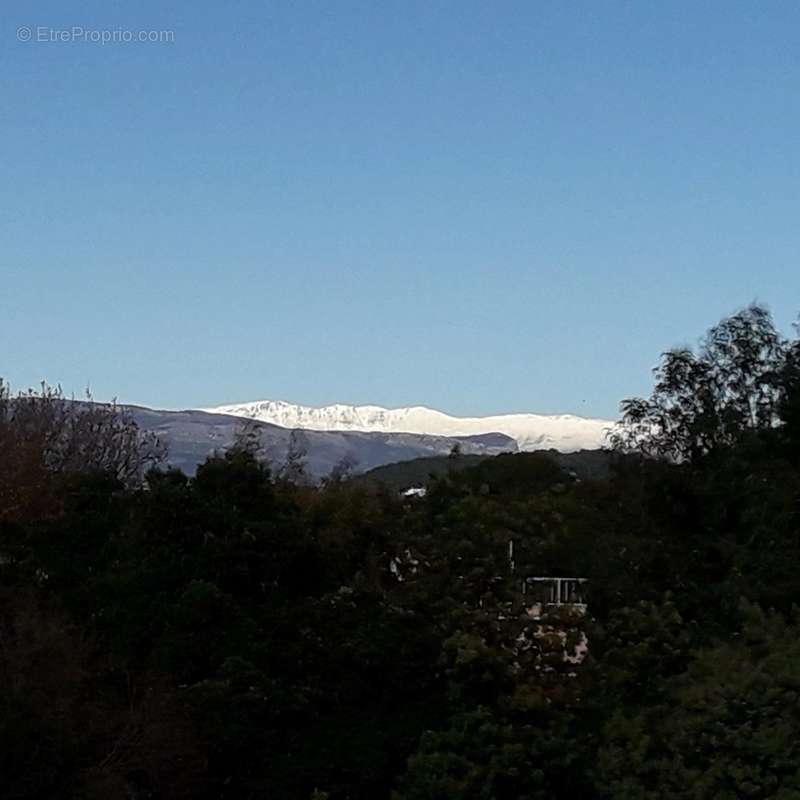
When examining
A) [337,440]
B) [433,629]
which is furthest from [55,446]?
[337,440]

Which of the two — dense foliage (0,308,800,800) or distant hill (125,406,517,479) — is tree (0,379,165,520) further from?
distant hill (125,406,517,479)

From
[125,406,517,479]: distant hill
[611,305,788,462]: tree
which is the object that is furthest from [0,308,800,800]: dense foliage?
[125,406,517,479]: distant hill

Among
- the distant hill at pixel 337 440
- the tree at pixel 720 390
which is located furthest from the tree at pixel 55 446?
the distant hill at pixel 337 440

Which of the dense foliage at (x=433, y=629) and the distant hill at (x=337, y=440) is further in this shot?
the distant hill at (x=337, y=440)

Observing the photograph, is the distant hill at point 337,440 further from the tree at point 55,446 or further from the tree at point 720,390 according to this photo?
the tree at point 720,390

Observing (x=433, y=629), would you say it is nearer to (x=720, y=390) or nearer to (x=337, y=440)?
(x=720, y=390)

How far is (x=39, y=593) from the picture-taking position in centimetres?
1842

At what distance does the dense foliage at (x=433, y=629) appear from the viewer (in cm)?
1362

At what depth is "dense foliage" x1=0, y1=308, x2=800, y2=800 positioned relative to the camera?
44.7 ft

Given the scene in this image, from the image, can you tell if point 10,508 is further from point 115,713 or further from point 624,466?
point 624,466

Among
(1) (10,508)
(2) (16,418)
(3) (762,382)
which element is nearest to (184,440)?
(2) (16,418)

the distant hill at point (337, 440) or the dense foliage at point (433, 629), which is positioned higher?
the distant hill at point (337, 440)

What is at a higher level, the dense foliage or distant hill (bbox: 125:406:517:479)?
distant hill (bbox: 125:406:517:479)

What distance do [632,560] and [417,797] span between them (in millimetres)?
4726
